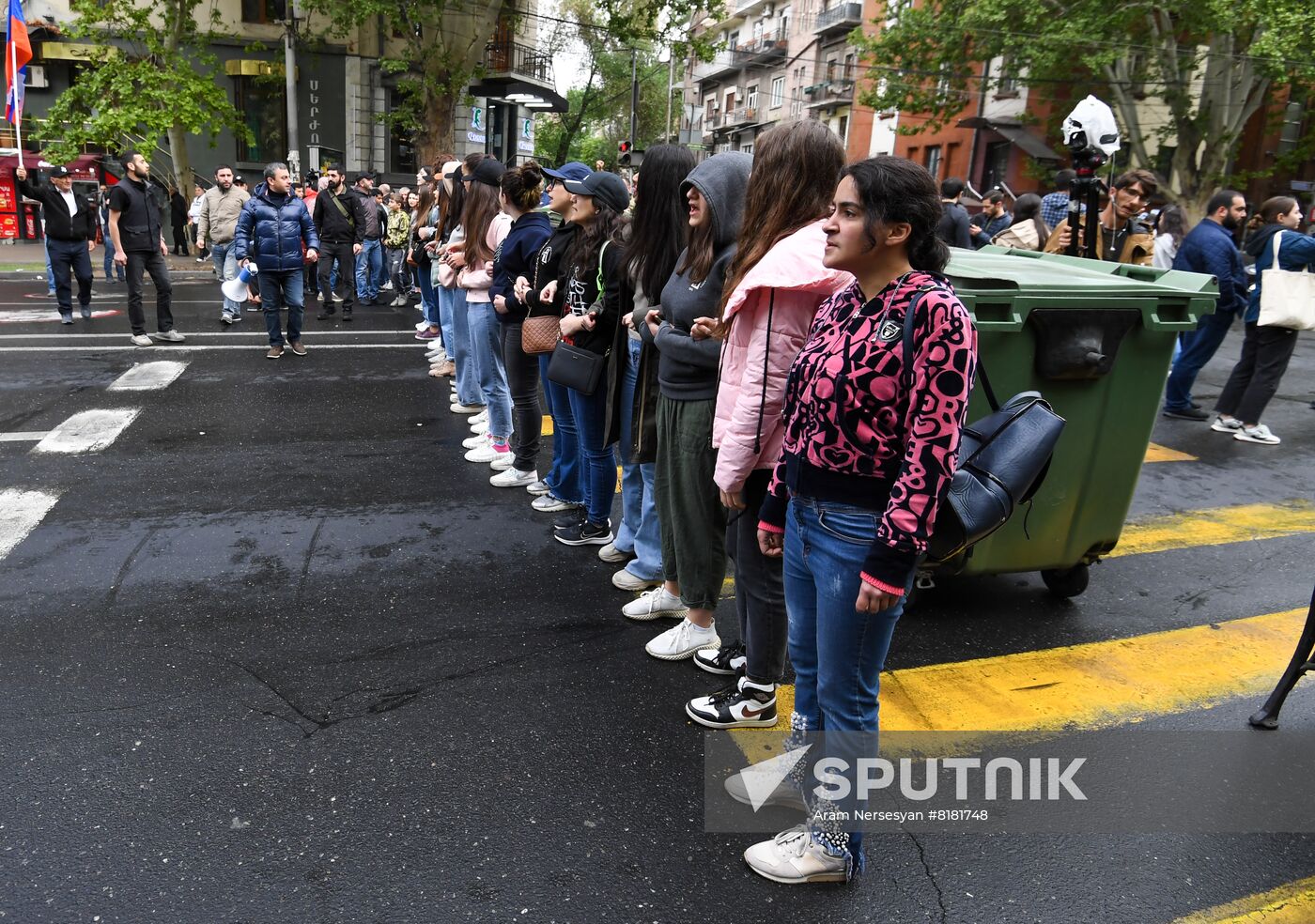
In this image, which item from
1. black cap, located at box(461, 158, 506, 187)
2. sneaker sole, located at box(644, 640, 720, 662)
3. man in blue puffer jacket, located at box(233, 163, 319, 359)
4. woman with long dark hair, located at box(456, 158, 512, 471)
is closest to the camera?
sneaker sole, located at box(644, 640, 720, 662)

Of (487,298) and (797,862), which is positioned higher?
(487,298)

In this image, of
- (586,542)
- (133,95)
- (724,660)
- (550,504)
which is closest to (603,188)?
(586,542)

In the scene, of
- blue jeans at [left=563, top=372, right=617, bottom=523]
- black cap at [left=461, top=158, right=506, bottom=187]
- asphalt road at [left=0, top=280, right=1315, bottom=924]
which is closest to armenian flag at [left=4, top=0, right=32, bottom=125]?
asphalt road at [left=0, top=280, right=1315, bottom=924]

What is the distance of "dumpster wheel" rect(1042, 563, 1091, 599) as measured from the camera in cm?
455

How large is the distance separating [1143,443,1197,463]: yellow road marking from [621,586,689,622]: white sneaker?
4.57 meters

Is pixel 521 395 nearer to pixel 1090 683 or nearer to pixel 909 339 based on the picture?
pixel 1090 683

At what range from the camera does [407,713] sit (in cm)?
346

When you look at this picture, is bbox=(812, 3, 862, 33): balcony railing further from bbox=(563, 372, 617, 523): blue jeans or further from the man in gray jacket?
bbox=(563, 372, 617, 523): blue jeans

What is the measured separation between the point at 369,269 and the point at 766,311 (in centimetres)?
1280

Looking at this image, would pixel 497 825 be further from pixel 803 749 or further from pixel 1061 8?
pixel 1061 8

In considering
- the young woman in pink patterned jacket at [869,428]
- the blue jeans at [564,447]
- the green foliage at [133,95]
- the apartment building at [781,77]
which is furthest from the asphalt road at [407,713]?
the apartment building at [781,77]

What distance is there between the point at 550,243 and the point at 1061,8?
22.0 m

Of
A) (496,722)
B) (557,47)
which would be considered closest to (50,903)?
(496,722)

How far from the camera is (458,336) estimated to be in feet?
24.3
